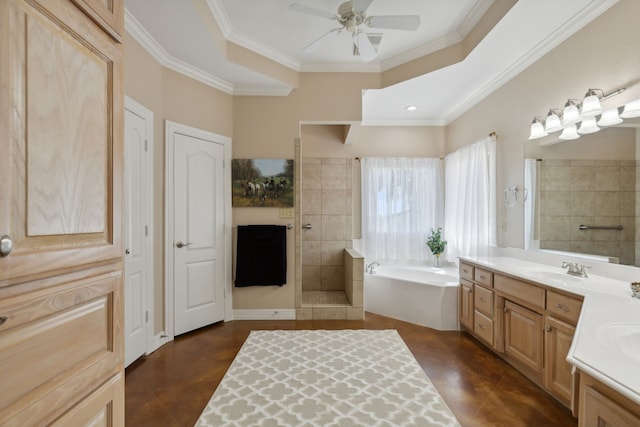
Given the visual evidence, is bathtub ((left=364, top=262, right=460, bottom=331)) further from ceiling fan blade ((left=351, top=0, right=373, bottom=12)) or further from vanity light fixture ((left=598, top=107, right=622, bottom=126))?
ceiling fan blade ((left=351, top=0, right=373, bottom=12))

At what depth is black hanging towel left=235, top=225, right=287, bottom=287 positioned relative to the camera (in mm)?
3334

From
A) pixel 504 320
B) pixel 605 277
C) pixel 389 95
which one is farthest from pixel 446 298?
pixel 389 95

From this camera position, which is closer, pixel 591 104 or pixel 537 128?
pixel 591 104

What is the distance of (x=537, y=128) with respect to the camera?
100 inches

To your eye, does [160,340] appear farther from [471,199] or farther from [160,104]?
[471,199]

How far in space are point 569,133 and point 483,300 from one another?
4.95 feet

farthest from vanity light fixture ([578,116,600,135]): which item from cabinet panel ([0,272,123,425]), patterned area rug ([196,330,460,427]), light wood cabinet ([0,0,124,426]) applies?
cabinet panel ([0,272,123,425])

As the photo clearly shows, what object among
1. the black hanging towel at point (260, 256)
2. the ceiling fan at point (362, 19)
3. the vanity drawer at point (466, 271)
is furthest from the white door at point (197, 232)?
the vanity drawer at point (466, 271)

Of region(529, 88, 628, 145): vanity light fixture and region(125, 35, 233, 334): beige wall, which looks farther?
region(125, 35, 233, 334): beige wall

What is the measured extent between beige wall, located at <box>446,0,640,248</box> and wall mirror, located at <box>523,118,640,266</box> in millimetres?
208

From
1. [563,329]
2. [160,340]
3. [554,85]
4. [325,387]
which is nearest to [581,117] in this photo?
[554,85]

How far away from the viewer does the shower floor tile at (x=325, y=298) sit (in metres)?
3.65

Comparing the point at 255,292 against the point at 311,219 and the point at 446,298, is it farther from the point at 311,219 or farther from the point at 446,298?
the point at 446,298

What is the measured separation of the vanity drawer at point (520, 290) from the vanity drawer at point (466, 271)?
38 cm
